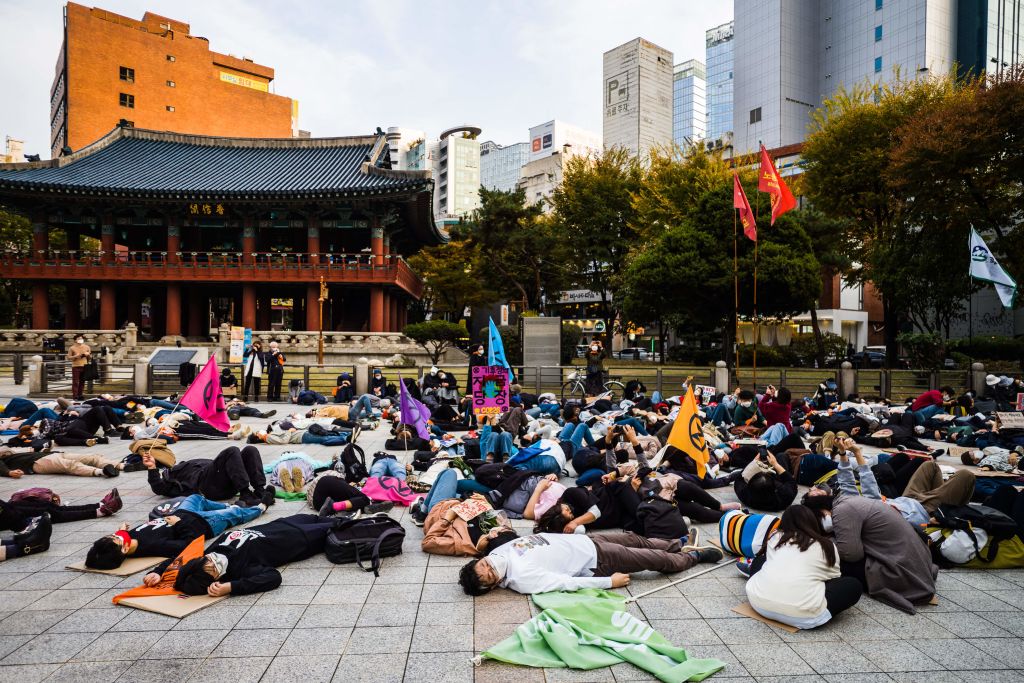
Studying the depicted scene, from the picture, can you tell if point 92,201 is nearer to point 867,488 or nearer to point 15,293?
point 15,293

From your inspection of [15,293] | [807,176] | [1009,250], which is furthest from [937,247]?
[15,293]

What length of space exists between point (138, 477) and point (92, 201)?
2889 cm

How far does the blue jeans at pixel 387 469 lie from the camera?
27.2ft

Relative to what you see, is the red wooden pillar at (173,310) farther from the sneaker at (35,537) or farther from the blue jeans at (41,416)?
the sneaker at (35,537)

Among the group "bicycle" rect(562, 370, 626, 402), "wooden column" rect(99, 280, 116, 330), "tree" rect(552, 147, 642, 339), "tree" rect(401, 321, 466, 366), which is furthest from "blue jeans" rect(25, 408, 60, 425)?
"tree" rect(552, 147, 642, 339)

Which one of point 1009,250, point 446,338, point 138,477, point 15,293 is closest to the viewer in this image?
point 138,477

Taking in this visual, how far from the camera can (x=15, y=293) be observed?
39.8 m

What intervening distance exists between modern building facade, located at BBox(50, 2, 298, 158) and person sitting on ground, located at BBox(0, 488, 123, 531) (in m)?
50.9

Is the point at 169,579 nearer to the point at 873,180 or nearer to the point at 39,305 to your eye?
the point at 873,180

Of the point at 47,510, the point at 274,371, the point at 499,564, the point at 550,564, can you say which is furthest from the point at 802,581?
the point at 274,371

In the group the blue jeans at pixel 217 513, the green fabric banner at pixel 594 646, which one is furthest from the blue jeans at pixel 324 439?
the green fabric banner at pixel 594 646

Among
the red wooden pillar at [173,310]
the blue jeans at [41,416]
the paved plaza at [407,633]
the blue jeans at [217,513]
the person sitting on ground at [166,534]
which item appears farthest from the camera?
the red wooden pillar at [173,310]

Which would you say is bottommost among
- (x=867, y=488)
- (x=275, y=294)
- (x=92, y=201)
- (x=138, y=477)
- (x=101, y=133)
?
(x=138, y=477)

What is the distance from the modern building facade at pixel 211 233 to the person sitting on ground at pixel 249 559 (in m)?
26.2
